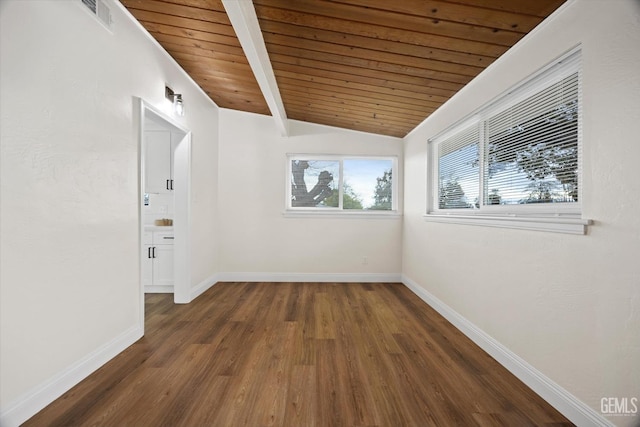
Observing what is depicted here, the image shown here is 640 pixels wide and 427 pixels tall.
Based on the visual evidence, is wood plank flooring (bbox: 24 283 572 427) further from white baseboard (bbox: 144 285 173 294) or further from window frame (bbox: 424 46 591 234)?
window frame (bbox: 424 46 591 234)

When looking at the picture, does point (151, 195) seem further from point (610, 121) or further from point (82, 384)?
point (610, 121)

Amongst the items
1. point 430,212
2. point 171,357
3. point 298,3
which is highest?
point 298,3

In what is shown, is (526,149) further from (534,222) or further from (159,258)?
(159,258)

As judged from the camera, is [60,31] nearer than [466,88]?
Yes

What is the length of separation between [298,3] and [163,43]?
5.26ft

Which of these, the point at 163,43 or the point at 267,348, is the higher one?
the point at 163,43

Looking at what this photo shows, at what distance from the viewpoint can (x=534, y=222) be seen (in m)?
1.83

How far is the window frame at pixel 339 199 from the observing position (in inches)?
176

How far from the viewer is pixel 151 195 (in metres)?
4.07

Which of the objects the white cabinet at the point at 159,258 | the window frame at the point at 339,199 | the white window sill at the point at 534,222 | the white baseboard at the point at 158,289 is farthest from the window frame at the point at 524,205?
the white baseboard at the point at 158,289

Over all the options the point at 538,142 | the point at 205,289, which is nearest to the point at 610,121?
the point at 538,142

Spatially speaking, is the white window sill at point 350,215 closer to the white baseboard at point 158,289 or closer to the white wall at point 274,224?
the white wall at point 274,224

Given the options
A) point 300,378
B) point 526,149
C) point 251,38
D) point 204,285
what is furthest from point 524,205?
point 204,285

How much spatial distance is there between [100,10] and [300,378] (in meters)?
2.92
